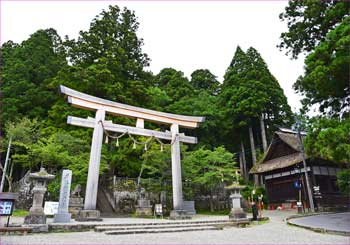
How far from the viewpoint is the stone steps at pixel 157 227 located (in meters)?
7.96

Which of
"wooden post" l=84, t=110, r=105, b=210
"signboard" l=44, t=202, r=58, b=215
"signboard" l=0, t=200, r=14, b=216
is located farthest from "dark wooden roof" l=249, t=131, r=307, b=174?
"signboard" l=0, t=200, r=14, b=216

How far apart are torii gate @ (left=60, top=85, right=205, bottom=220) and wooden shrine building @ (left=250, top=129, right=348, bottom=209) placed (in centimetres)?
967

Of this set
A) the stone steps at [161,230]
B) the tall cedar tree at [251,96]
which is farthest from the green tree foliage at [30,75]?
the tall cedar tree at [251,96]

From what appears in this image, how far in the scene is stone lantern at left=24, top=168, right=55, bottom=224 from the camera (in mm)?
8047

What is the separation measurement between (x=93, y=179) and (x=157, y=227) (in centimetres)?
364

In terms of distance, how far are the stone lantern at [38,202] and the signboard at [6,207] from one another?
2.00 ft

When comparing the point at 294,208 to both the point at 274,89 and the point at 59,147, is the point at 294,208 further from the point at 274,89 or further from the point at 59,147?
the point at 59,147

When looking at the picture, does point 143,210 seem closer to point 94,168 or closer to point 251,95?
point 94,168

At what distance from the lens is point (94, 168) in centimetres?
1085

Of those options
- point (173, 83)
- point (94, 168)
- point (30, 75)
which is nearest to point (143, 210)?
point (94, 168)

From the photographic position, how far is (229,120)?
83.7ft

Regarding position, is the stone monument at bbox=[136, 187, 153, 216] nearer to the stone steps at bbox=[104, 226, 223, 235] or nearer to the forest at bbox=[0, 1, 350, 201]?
the forest at bbox=[0, 1, 350, 201]

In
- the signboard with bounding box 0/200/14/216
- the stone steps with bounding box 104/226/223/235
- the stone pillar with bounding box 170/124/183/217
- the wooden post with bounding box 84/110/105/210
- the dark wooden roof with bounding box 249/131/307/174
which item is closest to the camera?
the signboard with bounding box 0/200/14/216

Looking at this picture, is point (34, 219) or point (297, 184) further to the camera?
point (297, 184)
